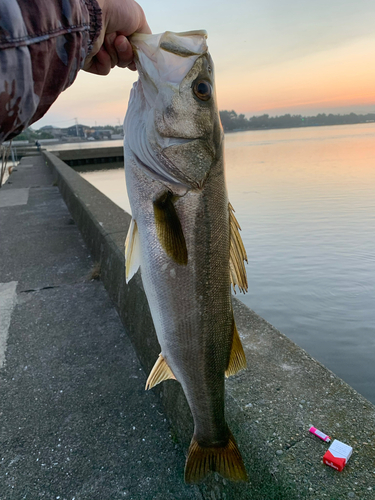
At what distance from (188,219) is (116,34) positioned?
1.03m

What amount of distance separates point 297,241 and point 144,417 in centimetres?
865

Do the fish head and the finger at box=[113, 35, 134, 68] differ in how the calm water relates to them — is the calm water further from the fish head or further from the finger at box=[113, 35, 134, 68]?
the finger at box=[113, 35, 134, 68]

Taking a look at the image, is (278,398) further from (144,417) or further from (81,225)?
(81,225)

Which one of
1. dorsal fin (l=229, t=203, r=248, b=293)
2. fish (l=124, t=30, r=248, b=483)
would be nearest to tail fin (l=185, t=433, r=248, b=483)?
fish (l=124, t=30, r=248, b=483)

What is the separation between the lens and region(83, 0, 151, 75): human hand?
171 cm

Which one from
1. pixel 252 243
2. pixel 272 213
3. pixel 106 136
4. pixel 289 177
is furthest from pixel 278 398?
pixel 106 136

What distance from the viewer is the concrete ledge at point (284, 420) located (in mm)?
1640

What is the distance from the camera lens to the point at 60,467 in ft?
7.69

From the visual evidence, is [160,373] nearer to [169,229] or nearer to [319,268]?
[169,229]

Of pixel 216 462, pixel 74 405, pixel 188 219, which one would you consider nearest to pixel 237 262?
pixel 188 219

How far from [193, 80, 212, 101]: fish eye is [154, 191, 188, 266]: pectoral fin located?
499mm

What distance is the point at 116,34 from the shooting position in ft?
6.35

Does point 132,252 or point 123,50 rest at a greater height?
point 123,50

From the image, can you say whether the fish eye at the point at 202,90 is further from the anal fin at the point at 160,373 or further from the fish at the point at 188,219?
the anal fin at the point at 160,373
